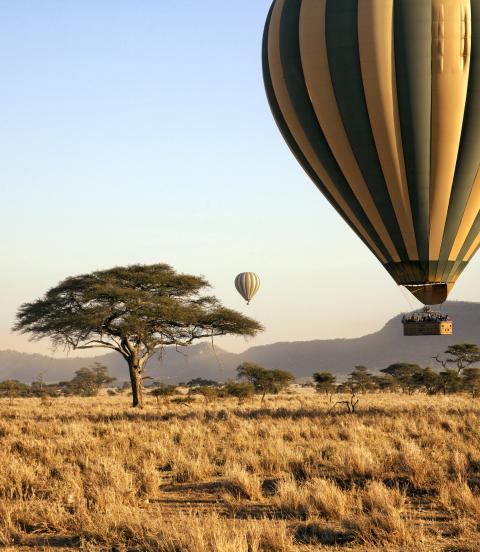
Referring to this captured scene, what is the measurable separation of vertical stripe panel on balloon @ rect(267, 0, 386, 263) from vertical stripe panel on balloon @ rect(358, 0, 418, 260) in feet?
6.01

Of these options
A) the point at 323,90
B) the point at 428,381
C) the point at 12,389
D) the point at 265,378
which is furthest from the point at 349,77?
the point at 12,389

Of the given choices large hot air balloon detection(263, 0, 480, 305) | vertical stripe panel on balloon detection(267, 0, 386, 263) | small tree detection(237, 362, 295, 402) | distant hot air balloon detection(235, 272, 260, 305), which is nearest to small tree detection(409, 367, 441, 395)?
small tree detection(237, 362, 295, 402)

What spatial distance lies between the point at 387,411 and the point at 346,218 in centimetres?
804

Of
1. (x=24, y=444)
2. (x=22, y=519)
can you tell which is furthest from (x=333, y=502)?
(x=24, y=444)

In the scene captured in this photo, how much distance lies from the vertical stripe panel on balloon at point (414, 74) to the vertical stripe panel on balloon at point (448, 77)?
0.20 meters

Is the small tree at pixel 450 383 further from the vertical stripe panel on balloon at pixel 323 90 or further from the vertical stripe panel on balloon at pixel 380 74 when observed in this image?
the vertical stripe panel on balloon at pixel 380 74

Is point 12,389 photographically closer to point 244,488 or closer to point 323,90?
point 323,90

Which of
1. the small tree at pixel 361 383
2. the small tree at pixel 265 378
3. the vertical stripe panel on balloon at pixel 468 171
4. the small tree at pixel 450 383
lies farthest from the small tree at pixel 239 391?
the vertical stripe panel on balloon at pixel 468 171

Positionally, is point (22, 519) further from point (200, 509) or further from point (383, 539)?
point (383, 539)

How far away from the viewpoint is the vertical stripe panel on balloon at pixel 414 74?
21797mm

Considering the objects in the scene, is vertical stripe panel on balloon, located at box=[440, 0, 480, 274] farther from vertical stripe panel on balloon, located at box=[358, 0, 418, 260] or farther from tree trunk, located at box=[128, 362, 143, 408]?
tree trunk, located at box=[128, 362, 143, 408]

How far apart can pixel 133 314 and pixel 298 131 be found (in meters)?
16.9

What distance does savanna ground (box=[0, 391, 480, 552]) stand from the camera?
9.96 metres

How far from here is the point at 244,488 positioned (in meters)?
13.0
